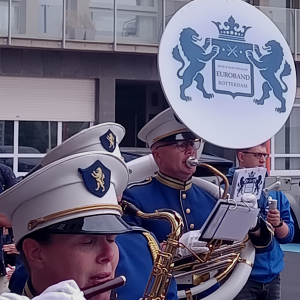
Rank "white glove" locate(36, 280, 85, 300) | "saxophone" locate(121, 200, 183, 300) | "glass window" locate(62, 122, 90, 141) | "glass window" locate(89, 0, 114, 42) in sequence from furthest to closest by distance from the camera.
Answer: "glass window" locate(62, 122, 90, 141) < "glass window" locate(89, 0, 114, 42) < "saxophone" locate(121, 200, 183, 300) < "white glove" locate(36, 280, 85, 300)

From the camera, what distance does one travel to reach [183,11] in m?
2.52

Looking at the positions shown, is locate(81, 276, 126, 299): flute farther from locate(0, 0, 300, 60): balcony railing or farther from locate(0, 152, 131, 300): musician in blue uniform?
locate(0, 0, 300, 60): balcony railing

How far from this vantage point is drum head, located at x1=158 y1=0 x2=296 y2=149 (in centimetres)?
247

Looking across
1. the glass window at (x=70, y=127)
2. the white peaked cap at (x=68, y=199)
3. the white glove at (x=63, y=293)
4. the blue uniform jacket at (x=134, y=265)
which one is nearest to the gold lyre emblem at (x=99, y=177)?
the white peaked cap at (x=68, y=199)

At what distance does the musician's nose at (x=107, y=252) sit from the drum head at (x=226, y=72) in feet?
2.66

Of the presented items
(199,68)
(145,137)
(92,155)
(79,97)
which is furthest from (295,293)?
(79,97)

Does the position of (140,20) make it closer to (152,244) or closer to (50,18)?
(50,18)

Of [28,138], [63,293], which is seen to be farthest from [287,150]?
[63,293]

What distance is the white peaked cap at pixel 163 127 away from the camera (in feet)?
9.64

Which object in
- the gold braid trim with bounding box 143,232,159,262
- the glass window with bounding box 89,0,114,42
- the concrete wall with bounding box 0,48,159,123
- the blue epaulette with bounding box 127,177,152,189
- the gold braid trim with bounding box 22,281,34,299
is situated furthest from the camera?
the glass window with bounding box 89,0,114,42

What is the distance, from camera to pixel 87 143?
194cm

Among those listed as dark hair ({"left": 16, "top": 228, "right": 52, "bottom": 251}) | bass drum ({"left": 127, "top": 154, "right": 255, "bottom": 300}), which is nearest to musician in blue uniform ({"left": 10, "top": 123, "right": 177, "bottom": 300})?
dark hair ({"left": 16, "top": 228, "right": 52, "bottom": 251})

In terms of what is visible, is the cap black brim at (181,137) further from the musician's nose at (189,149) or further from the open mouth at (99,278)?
the open mouth at (99,278)

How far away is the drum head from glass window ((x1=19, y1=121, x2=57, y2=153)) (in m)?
11.5
